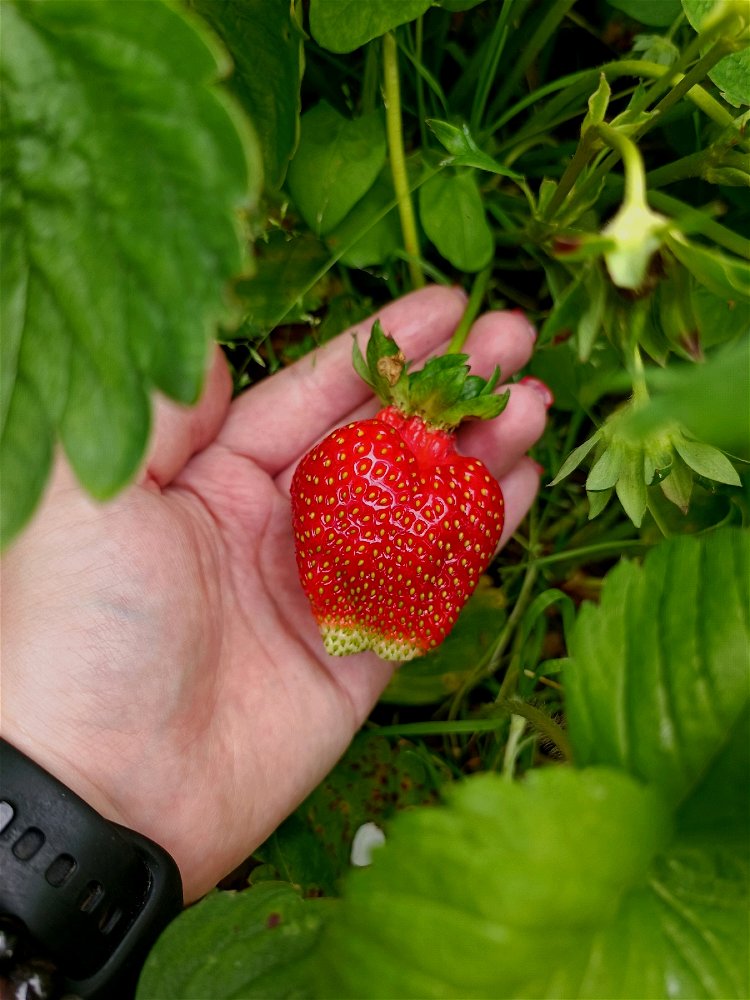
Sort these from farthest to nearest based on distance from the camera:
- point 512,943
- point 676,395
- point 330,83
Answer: point 330,83 → point 512,943 → point 676,395

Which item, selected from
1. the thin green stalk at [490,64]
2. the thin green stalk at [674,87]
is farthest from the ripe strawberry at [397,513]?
the thin green stalk at [490,64]

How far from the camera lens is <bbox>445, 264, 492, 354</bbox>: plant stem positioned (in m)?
0.95

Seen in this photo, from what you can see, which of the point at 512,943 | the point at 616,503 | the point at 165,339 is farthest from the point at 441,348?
the point at 512,943

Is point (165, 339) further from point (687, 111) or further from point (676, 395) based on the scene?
point (687, 111)

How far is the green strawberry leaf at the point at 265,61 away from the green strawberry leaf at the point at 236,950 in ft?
2.32

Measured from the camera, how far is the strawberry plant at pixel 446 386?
1.51 ft

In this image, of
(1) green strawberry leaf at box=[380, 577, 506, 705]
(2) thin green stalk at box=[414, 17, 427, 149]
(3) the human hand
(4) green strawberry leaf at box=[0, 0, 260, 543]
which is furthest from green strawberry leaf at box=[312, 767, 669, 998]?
(2) thin green stalk at box=[414, 17, 427, 149]

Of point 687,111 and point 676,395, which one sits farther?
point 687,111

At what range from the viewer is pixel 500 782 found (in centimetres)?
48

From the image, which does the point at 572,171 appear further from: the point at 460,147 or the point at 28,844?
the point at 28,844

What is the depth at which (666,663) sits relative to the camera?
576 mm

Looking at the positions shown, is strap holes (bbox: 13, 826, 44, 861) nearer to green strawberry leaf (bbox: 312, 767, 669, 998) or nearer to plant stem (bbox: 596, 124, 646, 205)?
green strawberry leaf (bbox: 312, 767, 669, 998)

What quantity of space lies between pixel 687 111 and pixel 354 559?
1.91ft

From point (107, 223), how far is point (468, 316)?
57cm
